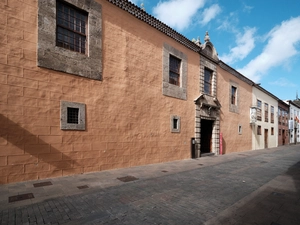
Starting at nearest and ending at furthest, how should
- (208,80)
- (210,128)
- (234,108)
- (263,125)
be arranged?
1. (208,80)
2. (210,128)
3. (234,108)
4. (263,125)

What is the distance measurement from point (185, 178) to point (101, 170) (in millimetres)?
3388

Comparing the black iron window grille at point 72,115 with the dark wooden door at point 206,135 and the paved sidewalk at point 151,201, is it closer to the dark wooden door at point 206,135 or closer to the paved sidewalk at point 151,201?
the paved sidewalk at point 151,201

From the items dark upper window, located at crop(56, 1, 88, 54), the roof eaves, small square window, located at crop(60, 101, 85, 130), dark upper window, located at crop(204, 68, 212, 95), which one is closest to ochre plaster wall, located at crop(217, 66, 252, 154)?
dark upper window, located at crop(204, 68, 212, 95)

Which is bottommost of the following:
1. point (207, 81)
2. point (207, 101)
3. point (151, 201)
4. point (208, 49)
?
point (151, 201)

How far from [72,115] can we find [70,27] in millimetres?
3391

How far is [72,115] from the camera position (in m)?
6.71

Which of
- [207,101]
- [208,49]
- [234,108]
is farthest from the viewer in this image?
[234,108]

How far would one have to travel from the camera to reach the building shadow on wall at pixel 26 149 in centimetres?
532

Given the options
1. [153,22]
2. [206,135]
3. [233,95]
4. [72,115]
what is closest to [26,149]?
[72,115]

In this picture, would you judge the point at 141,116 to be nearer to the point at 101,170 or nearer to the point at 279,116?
the point at 101,170

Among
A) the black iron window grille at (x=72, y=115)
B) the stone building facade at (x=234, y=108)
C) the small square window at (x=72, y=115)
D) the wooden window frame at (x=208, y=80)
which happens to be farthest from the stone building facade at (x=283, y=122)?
the black iron window grille at (x=72, y=115)

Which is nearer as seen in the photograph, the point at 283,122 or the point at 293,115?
the point at 283,122

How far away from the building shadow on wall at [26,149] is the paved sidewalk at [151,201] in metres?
0.50

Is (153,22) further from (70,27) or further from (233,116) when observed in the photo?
(233,116)
